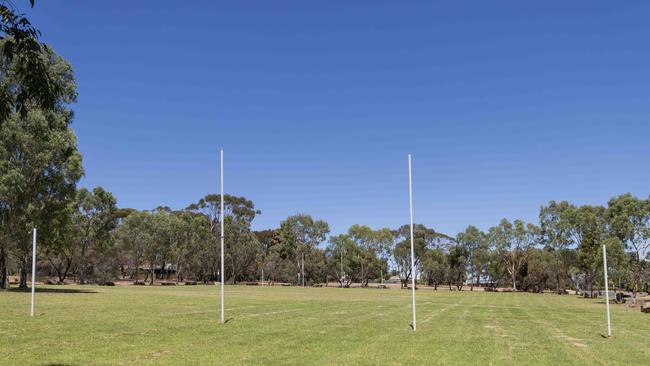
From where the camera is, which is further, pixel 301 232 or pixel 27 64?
pixel 301 232

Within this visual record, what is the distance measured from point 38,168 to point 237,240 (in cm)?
6914

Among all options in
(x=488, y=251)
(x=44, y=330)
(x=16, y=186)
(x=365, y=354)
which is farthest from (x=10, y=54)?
(x=488, y=251)

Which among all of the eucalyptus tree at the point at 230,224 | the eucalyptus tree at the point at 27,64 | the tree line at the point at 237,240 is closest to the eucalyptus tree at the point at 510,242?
the tree line at the point at 237,240

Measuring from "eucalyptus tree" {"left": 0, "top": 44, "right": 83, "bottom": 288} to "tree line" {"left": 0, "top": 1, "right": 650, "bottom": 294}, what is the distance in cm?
10

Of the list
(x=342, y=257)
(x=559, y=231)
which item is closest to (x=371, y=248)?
(x=342, y=257)

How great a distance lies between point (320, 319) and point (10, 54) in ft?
58.6

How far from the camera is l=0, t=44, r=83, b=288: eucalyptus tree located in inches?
1657

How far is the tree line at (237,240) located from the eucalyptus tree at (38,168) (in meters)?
0.10

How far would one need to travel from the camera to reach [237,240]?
11106 cm

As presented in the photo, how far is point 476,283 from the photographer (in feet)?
368

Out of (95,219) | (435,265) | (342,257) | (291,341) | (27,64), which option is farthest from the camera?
(342,257)

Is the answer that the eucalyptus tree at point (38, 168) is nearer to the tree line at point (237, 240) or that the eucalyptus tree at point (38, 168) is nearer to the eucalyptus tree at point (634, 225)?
the tree line at point (237, 240)

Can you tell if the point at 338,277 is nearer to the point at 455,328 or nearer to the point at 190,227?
the point at 190,227

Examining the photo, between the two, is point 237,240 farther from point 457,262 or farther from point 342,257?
point 457,262
